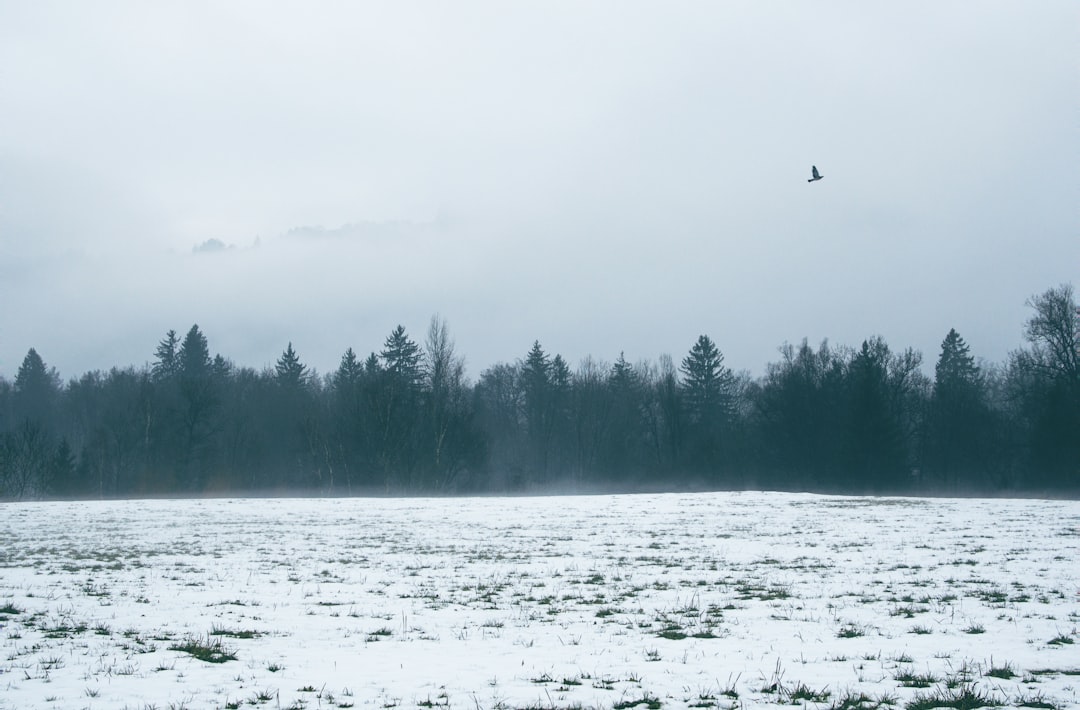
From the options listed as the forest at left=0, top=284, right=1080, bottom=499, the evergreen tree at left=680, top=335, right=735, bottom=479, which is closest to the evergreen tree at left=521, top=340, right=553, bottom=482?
the forest at left=0, top=284, right=1080, bottom=499

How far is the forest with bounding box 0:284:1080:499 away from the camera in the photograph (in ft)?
216

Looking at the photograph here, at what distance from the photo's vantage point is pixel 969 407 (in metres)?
75.4

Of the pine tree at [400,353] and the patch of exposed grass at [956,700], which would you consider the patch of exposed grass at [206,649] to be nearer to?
the patch of exposed grass at [956,700]

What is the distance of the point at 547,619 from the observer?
12.7 metres

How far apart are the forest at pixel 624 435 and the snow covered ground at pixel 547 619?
144ft

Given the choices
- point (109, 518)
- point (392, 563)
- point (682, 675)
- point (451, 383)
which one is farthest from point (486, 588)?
point (451, 383)

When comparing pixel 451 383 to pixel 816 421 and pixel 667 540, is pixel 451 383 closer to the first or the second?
pixel 816 421

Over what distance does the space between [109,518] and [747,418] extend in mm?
71984

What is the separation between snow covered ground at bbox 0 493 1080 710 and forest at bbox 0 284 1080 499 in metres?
44.0

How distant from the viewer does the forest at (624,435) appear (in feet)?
216

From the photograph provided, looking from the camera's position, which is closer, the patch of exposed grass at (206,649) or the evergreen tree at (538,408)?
the patch of exposed grass at (206,649)

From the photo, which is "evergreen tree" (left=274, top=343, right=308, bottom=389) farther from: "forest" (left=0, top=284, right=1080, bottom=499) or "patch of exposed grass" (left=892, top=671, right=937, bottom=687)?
"patch of exposed grass" (left=892, top=671, right=937, bottom=687)

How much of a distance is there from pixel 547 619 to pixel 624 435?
8118 centimetres

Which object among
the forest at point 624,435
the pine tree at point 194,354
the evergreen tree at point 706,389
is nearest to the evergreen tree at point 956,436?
the forest at point 624,435
